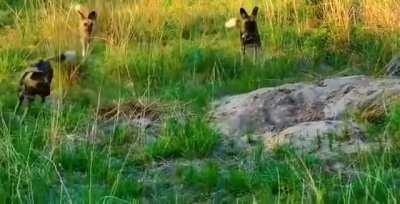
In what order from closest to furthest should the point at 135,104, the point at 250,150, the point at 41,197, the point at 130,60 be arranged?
the point at 41,197 → the point at 250,150 → the point at 135,104 → the point at 130,60

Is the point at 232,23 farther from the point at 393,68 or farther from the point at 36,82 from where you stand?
the point at 36,82

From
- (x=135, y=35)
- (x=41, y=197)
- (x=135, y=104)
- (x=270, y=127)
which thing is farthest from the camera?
(x=135, y=35)

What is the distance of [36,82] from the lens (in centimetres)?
625

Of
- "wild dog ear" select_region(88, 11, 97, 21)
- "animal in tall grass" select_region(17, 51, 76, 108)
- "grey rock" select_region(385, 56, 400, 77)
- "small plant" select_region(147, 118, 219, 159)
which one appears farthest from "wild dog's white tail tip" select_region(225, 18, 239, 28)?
"small plant" select_region(147, 118, 219, 159)

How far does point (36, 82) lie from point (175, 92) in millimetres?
1093

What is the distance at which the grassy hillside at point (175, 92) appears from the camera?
13.6 feet

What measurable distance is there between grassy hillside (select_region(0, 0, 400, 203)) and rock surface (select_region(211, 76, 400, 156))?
173mm

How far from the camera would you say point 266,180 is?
423 cm

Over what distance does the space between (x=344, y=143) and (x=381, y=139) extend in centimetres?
23

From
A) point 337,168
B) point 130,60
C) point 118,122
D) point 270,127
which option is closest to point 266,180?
point 337,168

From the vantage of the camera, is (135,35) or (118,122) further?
(135,35)

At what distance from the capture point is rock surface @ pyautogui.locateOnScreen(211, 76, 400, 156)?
498 centimetres

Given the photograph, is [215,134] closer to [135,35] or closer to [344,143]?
[344,143]

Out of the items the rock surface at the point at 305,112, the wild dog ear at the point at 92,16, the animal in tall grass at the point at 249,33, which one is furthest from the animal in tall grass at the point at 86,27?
the rock surface at the point at 305,112
